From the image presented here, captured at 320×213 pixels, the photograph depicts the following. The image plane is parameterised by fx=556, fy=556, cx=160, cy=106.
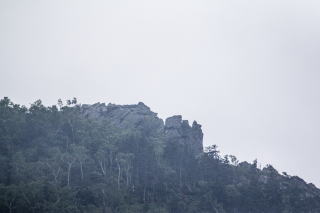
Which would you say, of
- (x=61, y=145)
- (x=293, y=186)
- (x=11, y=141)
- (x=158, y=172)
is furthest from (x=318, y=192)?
(x=11, y=141)

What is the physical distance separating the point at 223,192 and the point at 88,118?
28.6 meters

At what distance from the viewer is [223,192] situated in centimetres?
8544

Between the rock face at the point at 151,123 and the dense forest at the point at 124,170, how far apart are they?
19cm

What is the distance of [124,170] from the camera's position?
8656 cm

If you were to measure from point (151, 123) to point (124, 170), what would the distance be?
1605 cm

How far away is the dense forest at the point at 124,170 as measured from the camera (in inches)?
2847

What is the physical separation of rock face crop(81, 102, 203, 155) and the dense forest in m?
0.19

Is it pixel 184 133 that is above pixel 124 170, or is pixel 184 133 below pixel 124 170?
above

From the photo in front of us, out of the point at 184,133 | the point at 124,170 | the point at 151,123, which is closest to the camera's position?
the point at 124,170

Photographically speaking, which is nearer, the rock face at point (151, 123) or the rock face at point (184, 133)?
the rock face at point (151, 123)

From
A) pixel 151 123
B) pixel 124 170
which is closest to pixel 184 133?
pixel 151 123

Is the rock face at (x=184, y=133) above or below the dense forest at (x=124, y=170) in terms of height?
above

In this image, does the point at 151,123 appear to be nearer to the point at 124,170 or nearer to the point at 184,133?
the point at 184,133

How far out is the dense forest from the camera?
237ft
